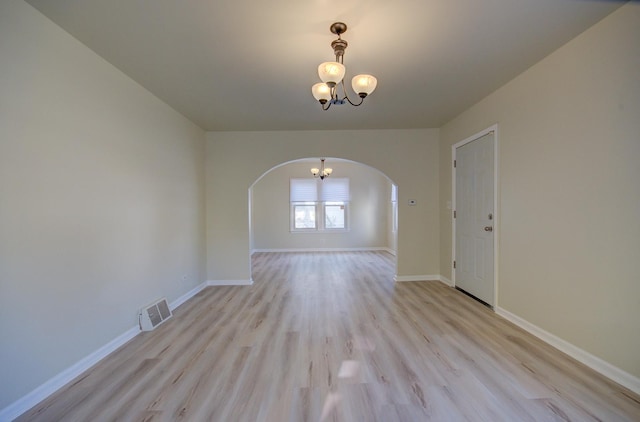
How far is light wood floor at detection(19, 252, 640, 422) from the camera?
1646 mm

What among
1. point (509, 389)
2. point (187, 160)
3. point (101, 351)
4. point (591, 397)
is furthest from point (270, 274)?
point (591, 397)

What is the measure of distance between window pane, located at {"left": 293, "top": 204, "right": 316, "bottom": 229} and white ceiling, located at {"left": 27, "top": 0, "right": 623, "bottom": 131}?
16.4 feet

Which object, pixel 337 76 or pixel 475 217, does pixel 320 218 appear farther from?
pixel 337 76

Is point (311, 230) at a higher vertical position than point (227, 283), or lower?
higher

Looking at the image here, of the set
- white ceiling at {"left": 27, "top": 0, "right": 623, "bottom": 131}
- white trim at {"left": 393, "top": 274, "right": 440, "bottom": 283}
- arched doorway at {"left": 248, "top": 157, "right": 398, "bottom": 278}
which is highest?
white ceiling at {"left": 27, "top": 0, "right": 623, "bottom": 131}

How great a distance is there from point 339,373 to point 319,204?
6214 millimetres

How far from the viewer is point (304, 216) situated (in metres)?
8.12

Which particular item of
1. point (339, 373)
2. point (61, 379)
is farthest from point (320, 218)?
point (61, 379)

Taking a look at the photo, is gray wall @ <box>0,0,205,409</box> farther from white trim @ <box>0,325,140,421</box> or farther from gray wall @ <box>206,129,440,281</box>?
gray wall @ <box>206,129,440,281</box>

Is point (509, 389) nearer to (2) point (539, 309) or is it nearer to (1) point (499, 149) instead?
(2) point (539, 309)

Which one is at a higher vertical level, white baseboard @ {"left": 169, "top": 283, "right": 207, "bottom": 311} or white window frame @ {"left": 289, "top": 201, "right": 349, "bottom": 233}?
white window frame @ {"left": 289, "top": 201, "right": 349, "bottom": 233}

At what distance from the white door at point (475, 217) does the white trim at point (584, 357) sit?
551 mm

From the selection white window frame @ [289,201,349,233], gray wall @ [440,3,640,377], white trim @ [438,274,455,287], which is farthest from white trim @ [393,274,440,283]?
white window frame @ [289,201,349,233]

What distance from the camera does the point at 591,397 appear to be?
5.68 ft
